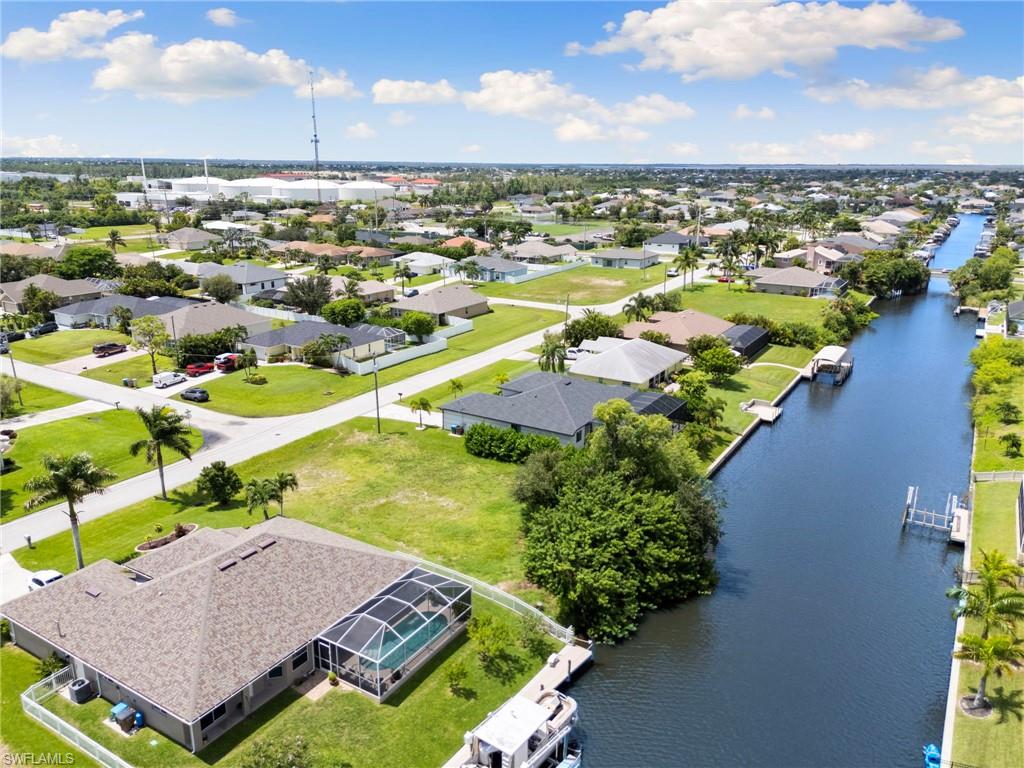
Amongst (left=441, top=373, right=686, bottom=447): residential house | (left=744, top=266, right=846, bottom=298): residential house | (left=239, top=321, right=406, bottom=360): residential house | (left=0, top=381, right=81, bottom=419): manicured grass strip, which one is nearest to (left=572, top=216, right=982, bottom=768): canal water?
(left=441, top=373, right=686, bottom=447): residential house

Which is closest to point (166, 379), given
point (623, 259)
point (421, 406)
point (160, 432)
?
point (160, 432)

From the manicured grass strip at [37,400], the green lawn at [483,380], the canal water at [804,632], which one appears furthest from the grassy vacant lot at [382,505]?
the manicured grass strip at [37,400]

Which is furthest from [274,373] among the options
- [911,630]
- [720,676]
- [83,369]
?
[911,630]

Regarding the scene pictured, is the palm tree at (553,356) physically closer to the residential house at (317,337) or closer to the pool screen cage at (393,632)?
the residential house at (317,337)

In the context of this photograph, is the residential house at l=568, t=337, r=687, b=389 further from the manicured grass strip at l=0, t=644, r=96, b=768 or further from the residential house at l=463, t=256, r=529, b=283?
the residential house at l=463, t=256, r=529, b=283

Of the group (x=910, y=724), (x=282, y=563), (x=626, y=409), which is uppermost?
(x=626, y=409)

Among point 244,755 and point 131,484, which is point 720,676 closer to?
point 244,755
